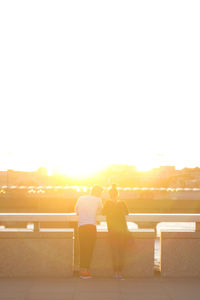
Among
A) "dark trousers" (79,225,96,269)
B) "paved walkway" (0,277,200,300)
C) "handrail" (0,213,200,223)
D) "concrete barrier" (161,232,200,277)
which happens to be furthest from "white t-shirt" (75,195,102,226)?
"concrete barrier" (161,232,200,277)

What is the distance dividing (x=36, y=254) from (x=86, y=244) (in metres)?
1.02

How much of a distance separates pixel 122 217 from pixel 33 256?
182 centimetres

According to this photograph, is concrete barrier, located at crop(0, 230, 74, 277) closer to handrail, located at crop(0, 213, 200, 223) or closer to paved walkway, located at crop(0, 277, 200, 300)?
handrail, located at crop(0, 213, 200, 223)

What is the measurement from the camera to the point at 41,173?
176375 millimetres

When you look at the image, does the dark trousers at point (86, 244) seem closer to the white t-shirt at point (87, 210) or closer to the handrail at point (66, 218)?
the white t-shirt at point (87, 210)

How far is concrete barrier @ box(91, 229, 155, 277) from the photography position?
9.02 m

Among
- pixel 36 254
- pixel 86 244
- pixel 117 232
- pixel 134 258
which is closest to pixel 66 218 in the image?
pixel 86 244

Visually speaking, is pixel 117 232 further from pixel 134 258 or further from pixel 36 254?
pixel 36 254

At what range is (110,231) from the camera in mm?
8766

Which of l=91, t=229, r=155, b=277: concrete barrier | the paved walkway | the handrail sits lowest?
the paved walkway

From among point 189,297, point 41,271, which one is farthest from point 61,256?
point 189,297

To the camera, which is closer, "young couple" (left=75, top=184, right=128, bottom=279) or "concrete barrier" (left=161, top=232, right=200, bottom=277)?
"young couple" (left=75, top=184, right=128, bottom=279)

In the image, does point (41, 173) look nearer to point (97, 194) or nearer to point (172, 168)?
point (172, 168)

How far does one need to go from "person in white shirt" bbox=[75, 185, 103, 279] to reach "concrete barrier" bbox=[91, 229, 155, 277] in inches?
14.2
